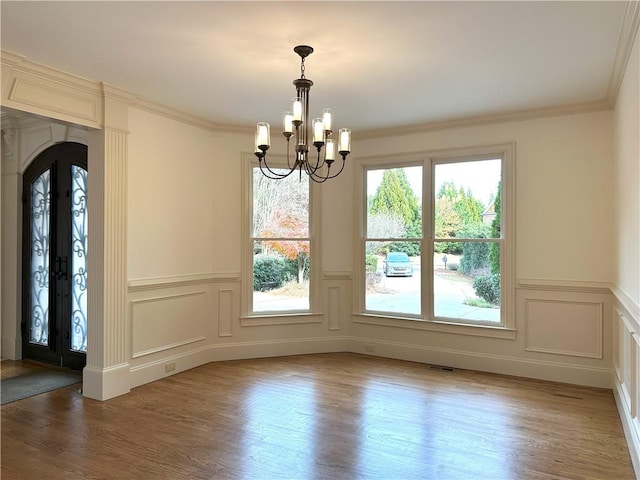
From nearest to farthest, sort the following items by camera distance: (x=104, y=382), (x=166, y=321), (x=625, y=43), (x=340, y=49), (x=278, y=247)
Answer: (x=625, y=43), (x=340, y=49), (x=104, y=382), (x=166, y=321), (x=278, y=247)

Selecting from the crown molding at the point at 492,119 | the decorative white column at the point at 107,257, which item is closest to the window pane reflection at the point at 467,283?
the crown molding at the point at 492,119

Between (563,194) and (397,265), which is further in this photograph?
(397,265)

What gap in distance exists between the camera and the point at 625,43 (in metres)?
2.89

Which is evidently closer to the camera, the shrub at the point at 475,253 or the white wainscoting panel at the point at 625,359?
the white wainscoting panel at the point at 625,359

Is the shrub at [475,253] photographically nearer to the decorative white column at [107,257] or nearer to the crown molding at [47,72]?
the decorative white column at [107,257]

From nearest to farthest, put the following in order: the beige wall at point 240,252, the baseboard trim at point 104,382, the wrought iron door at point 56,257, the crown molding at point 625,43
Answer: the crown molding at point 625,43 → the baseboard trim at point 104,382 → the beige wall at point 240,252 → the wrought iron door at point 56,257

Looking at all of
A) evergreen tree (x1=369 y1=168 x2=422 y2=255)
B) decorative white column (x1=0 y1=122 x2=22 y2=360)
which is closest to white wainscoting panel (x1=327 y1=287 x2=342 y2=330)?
evergreen tree (x1=369 y1=168 x2=422 y2=255)

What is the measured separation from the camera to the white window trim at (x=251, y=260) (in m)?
5.20

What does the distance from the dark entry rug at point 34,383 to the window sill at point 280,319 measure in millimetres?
1830

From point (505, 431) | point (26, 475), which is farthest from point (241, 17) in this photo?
point (505, 431)

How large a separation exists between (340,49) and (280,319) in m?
3.29

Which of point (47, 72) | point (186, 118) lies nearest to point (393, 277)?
point (186, 118)

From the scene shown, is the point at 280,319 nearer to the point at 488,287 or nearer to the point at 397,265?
the point at 397,265

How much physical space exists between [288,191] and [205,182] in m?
1.02
